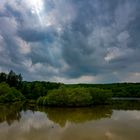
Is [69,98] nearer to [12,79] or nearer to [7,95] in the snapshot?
[7,95]

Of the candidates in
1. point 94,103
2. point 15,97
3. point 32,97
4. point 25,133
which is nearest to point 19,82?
point 32,97

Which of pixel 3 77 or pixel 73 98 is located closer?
pixel 73 98

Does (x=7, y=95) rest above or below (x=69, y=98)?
above

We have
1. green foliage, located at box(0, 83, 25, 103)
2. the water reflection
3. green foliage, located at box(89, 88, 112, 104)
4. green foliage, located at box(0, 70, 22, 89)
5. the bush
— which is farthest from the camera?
green foliage, located at box(0, 70, 22, 89)

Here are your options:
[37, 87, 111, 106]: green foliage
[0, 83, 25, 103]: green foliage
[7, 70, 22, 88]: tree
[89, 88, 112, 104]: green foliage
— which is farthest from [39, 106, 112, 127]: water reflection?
[7, 70, 22, 88]: tree

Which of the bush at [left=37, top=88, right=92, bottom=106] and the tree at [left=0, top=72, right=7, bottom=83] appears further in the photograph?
the tree at [left=0, top=72, right=7, bottom=83]

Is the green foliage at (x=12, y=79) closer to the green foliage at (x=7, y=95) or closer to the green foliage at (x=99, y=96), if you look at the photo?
the green foliage at (x=7, y=95)

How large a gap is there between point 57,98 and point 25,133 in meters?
35.5

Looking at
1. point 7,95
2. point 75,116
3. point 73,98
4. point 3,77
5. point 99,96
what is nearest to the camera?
point 75,116

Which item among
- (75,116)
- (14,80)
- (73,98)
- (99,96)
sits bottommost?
(75,116)

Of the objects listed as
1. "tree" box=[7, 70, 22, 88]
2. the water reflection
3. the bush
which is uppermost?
"tree" box=[7, 70, 22, 88]

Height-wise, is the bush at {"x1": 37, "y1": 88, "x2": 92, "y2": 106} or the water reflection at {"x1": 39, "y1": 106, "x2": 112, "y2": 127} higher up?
the bush at {"x1": 37, "y1": 88, "x2": 92, "y2": 106}

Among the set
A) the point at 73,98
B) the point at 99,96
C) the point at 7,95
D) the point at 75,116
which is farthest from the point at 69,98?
the point at 7,95

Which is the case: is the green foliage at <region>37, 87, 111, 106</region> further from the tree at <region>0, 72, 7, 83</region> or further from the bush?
the tree at <region>0, 72, 7, 83</region>
